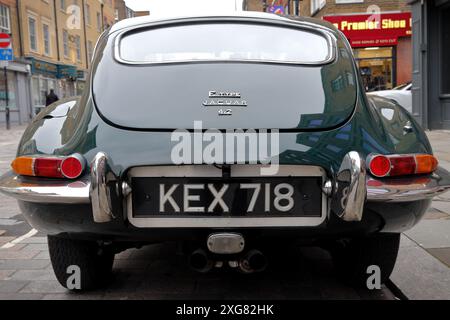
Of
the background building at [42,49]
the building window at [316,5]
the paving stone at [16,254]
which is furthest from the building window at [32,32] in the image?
the paving stone at [16,254]

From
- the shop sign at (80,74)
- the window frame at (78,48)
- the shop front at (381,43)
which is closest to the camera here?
the shop front at (381,43)

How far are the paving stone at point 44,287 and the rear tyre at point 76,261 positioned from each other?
0.20 m

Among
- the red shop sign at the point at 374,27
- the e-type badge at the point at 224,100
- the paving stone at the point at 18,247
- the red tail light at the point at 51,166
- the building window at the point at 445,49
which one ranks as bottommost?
the paving stone at the point at 18,247

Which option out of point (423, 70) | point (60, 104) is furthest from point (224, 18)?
point (423, 70)

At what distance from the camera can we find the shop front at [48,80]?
2505 cm

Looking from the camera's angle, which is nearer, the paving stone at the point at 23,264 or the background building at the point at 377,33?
the paving stone at the point at 23,264

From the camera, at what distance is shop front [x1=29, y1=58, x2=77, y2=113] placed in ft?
82.2

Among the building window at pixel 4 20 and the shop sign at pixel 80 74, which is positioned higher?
the building window at pixel 4 20

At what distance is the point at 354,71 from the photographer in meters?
2.58

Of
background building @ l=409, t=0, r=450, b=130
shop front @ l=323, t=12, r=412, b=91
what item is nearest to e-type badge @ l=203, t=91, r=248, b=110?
background building @ l=409, t=0, r=450, b=130

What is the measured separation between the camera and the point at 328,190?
2121 mm

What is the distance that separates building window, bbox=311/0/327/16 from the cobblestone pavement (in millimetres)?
20172

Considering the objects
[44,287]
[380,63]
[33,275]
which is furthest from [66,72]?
[44,287]

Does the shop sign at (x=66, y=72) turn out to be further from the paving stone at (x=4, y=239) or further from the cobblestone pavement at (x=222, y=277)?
the cobblestone pavement at (x=222, y=277)
